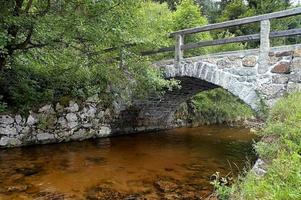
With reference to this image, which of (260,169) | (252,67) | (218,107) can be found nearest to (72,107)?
(252,67)

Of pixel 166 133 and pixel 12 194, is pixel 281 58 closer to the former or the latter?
pixel 12 194

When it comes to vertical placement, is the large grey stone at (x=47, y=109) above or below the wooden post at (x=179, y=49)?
below

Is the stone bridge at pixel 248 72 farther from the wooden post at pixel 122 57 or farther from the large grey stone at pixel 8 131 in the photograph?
the large grey stone at pixel 8 131

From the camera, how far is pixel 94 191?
20.3 feet

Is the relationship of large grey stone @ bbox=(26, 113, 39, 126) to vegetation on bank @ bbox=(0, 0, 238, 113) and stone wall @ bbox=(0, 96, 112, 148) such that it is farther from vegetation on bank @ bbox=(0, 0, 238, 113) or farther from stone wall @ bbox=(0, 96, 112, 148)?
vegetation on bank @ bbox=(0, 0, 238, 113)

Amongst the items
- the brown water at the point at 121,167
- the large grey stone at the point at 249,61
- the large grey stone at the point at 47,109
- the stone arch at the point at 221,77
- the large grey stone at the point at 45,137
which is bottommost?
the brown water at the point at 121,167

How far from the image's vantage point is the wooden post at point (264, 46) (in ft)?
23.9

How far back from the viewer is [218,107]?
1527cm

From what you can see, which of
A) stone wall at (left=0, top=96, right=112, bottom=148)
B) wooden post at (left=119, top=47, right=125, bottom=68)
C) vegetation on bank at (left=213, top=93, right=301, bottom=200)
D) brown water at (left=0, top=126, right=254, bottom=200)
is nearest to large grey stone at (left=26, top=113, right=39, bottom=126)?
stone wall at (left=0, top=96, right=112, bottom=148)

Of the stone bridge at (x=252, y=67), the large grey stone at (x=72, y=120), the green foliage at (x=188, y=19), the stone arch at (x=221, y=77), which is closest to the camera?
the stone bridge at (x=252, y=67)

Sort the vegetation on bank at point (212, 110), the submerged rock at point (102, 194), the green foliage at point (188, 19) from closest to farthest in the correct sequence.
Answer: the submerged rock at point (102, 194) < the green foliage at point (188, 19) < the vegetation on bank at point (212, 110)

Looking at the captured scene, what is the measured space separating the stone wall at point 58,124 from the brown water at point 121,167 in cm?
34

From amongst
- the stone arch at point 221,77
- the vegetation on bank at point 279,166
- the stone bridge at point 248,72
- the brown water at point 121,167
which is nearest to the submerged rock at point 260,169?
the vegetation on bank at point 279,166

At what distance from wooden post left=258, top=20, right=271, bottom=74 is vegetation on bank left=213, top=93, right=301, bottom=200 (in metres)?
1.86
